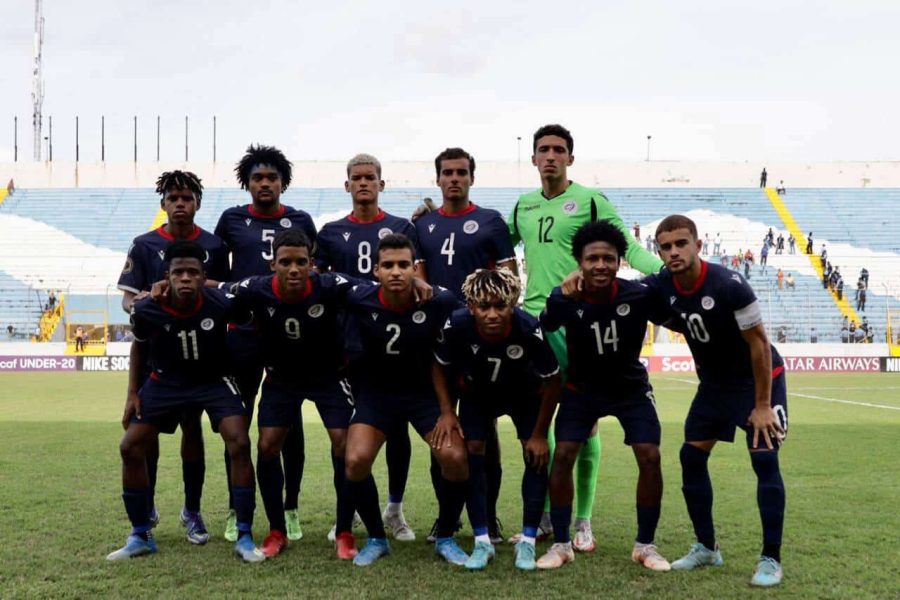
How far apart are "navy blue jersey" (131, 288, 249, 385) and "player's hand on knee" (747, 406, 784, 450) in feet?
10.0

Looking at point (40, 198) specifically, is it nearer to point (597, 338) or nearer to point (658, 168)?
point (658, 168)

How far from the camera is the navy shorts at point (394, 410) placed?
212 inches

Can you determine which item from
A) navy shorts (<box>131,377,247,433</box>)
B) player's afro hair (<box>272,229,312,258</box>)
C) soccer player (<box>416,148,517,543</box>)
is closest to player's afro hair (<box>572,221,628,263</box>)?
soccer player (<box>416,148,517,543</box>)

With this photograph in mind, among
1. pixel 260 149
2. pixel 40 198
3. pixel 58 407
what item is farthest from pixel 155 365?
pixel 40 198

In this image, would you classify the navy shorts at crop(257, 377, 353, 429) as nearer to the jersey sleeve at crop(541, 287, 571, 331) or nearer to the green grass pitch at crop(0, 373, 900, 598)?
the green grass pitch at crop(0, 373, 900, 598)

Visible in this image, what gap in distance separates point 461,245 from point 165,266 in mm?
1939

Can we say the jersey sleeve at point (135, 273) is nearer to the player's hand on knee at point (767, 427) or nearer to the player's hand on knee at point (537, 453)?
the player's hand on knee at point (537, 453)

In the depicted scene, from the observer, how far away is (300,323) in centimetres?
546

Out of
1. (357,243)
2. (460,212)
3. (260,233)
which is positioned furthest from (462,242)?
(260,233)

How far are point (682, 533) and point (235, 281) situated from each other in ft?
11.1

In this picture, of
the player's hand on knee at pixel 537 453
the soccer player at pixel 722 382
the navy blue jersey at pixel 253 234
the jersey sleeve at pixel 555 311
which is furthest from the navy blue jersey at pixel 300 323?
the soccer player at pixel 722 382

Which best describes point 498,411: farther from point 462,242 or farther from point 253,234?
point 253,234

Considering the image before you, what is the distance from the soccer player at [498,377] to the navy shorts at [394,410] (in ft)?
0.54

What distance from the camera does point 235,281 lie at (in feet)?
20.0
